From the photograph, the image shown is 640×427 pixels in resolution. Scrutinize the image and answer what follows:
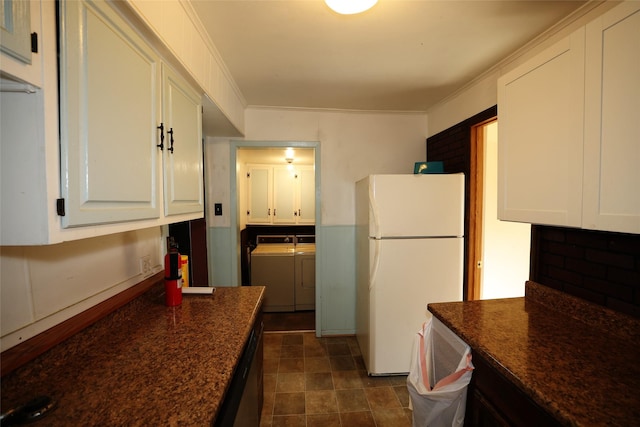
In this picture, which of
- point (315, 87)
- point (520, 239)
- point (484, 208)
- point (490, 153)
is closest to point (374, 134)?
point (315, 87)

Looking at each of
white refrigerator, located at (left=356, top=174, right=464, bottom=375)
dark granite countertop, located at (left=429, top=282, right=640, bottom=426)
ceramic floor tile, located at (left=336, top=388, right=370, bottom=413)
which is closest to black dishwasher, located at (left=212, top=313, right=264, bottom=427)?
ceramic floor tile, located at (left=336, top=388, right=370, bottom=413)

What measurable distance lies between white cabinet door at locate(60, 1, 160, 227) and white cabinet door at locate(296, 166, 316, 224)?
2.97 meters

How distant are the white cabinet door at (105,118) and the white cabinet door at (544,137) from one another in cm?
156

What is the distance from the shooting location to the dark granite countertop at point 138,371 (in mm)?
657

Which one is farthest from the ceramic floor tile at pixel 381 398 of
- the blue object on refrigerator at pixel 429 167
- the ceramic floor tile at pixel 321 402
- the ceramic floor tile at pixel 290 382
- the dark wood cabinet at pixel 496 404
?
the blue object on refrigerator at pixel 429 167

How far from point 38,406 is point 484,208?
8.59 ft

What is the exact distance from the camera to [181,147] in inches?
47.4

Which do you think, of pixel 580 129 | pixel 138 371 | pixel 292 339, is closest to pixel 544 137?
pixel 580 129

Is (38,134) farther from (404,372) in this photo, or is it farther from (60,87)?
(404,372)

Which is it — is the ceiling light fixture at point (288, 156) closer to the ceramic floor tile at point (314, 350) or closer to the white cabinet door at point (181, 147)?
the white cabinet door at point (181, 147)

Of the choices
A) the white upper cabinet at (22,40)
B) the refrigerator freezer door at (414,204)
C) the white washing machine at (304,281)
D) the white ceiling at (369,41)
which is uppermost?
the white ceiling at (369,41)

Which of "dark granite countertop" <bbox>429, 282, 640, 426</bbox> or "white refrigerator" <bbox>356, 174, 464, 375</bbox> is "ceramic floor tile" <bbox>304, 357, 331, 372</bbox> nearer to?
"white refrigerator" <bbox>356, 174, 464, 375</bbox>

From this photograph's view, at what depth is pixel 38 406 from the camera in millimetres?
646

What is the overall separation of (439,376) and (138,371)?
1342 millimetres
